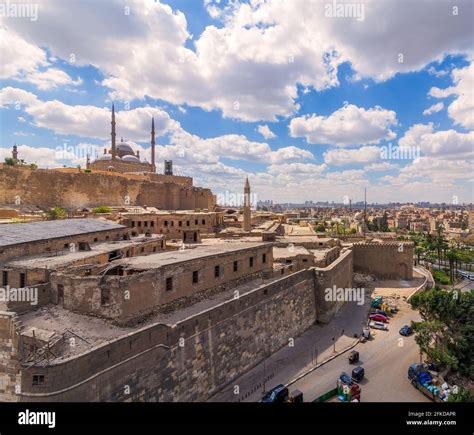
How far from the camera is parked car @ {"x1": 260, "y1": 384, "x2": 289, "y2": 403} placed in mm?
13961

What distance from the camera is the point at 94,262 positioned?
17484 millimetres

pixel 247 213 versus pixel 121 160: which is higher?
pixel 121 160

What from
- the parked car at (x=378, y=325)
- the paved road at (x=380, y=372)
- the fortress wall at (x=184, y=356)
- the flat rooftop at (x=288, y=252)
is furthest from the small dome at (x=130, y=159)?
the paved road at (x=380, y=372)

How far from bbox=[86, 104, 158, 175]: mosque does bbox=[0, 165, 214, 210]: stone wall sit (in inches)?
341

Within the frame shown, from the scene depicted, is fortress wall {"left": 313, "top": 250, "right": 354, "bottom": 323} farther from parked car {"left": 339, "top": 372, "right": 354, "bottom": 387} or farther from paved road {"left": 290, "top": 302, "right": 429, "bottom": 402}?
parked car {"left": 339, "top": 372, "right": 354, "bottom": 387}

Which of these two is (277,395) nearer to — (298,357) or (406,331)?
(298,357)

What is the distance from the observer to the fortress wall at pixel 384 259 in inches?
1395

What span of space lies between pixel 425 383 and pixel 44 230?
80.4 feet

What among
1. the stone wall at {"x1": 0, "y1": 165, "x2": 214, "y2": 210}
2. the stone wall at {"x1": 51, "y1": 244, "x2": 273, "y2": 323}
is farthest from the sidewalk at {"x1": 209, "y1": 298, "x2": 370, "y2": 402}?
the stone wall at {"x1": 0, "y1": 165, "x2": 214, "y2": 210}

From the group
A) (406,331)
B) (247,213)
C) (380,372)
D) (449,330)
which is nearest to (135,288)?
(380,372)

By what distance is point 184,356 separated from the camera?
507 inches

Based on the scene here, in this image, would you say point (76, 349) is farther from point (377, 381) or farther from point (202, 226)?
point (202, 226)

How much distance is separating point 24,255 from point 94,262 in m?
4.59

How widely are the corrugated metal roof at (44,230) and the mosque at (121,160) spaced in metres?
37.8
